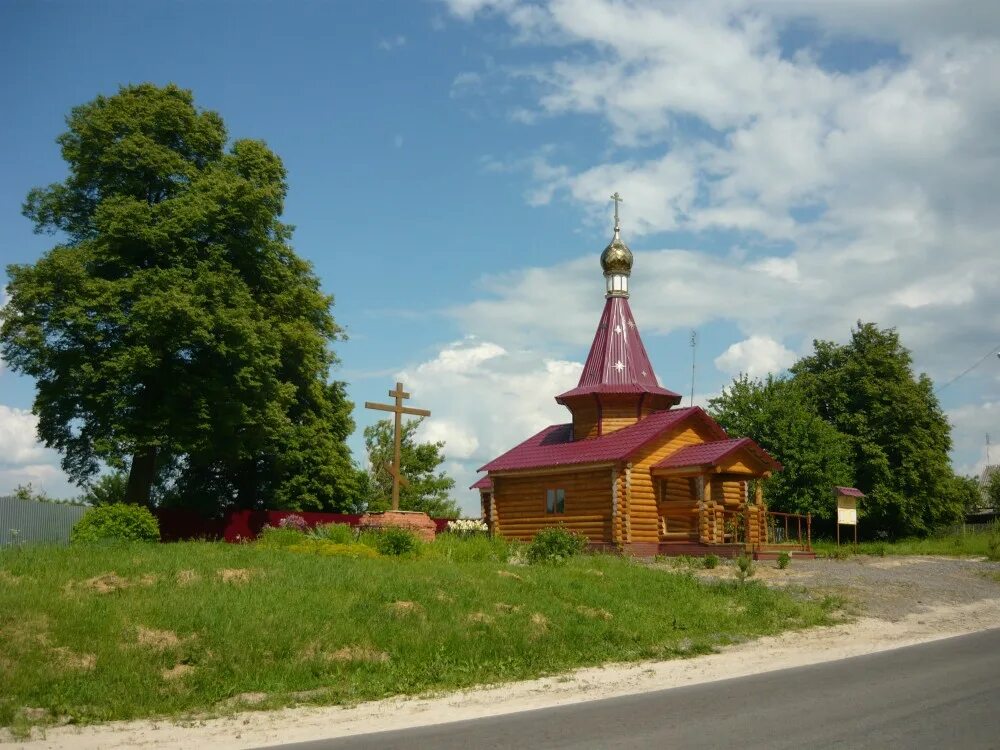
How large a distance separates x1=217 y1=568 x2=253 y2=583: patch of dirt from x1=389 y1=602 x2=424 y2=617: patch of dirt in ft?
9.43

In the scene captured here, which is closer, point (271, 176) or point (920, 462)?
point (271, 176)

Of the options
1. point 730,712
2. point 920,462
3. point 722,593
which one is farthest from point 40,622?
point 920,462

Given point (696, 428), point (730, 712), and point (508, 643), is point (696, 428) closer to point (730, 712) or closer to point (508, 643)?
point (508, 643)

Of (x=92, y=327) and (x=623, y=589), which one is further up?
(x=92, y=327)

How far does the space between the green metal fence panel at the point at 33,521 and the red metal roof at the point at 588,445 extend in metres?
15.9

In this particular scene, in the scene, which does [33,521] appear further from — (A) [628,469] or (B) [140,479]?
(A) [628,469]

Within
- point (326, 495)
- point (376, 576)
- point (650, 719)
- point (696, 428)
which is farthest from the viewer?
point (326, 495)

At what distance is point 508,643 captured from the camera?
1373 centimetres

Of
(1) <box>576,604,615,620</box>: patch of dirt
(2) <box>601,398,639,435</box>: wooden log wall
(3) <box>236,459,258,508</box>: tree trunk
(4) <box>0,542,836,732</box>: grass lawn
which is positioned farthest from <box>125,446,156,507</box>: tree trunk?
(1) <box>576,604,615,620</box>: patch of dirt

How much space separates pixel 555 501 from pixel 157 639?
2195cm

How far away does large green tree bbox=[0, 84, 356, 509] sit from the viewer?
27.7m

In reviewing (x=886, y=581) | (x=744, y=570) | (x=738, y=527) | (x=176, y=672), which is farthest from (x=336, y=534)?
(x=738, y=527)

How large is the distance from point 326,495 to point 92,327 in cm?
1490

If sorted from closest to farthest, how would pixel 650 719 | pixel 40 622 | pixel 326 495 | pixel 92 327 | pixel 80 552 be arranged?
pixel 650 719, pixel 40 622, pixel 80 552, pixel 92 327, pixel 326 495
